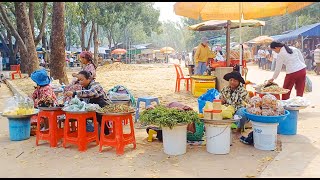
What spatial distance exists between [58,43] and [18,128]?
19.7ft

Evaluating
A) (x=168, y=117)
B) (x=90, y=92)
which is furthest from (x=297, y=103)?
(x=90, y=92)

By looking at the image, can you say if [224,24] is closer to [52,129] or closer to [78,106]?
[78,106]

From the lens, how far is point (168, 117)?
4.59 meters

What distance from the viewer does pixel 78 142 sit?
5.09 metres

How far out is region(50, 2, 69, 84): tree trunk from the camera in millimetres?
11062

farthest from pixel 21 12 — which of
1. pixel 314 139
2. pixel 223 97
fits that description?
pixel 314 139

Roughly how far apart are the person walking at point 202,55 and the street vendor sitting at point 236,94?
17.7ft

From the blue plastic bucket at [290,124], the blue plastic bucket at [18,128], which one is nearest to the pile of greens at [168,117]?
the blue plastic bucket at [290,124]

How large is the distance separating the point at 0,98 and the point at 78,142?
8273 mm

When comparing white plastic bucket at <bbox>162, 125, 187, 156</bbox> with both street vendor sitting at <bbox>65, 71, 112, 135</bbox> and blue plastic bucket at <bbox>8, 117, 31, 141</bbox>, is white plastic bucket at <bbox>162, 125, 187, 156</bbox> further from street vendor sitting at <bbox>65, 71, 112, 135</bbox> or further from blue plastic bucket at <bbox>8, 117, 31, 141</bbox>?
blue plastic bucket at <bbox>8, 117, 31, 141</bbox>

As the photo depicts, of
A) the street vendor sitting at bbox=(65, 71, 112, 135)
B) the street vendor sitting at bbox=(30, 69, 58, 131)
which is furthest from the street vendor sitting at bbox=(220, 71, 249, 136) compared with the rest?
the street vendor sitting at bbox=(30, 69, 58, 131)

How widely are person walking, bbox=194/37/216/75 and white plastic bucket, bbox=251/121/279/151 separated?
631cm

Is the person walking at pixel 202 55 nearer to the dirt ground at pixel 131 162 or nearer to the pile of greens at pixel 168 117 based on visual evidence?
the dirt ground at pixel 131 162

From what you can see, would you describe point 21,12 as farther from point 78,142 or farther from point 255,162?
point 255,162
